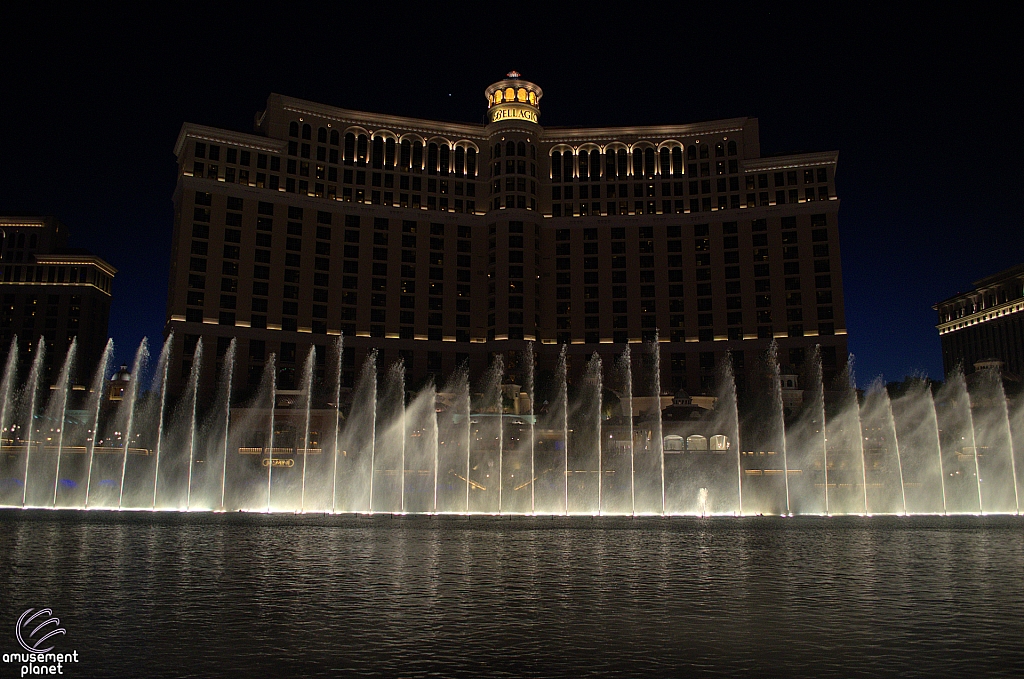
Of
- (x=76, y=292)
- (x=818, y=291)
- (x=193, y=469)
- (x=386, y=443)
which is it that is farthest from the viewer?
(x=76, y=292)

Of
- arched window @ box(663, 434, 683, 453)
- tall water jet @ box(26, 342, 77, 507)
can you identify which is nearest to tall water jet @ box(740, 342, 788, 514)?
arched window @ box(663, 434, 683, 453)

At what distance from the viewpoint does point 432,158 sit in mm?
121938

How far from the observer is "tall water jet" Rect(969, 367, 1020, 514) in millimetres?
58094

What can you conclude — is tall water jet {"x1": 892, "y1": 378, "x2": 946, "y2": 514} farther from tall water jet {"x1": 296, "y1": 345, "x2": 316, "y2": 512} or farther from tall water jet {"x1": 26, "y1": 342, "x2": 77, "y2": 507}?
tall water jet {"x1": 26, "y1": 342, "x2": 77, "y2": 507}

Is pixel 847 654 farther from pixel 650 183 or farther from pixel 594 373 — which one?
pixel 650 183

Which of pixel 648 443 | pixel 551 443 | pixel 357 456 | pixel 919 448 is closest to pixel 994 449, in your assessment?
pixel 919 448

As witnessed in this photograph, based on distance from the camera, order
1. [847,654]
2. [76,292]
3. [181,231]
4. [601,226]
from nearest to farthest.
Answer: [847,654], [181,231], [601,226], [76,292]

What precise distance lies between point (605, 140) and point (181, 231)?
61.2 m

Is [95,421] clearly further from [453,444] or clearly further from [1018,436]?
[1018,436]

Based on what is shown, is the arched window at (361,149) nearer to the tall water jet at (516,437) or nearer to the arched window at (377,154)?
the arched window at (377,154)

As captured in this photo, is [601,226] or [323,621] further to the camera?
[601,226]

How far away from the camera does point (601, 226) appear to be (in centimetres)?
12094

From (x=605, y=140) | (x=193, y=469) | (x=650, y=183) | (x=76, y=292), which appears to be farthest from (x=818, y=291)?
(x=76, y=292)

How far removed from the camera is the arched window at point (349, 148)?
387 ft
